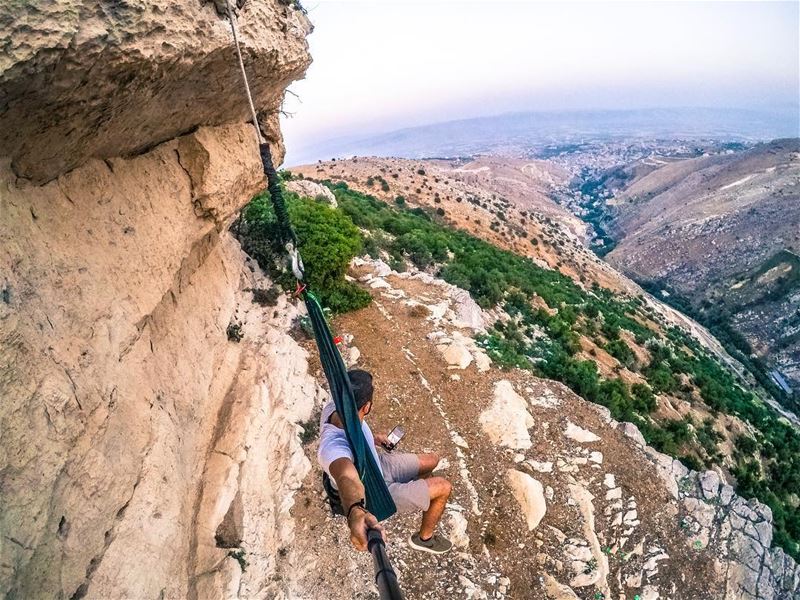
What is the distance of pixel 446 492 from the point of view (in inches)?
219

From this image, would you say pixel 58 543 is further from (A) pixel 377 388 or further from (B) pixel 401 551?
(A) pixel 377 388

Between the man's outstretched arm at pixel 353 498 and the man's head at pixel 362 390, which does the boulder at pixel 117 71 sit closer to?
the man's head at pixel 362 390

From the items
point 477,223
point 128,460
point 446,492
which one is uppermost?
point 128,460

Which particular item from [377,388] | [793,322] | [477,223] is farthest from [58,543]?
[793,322]

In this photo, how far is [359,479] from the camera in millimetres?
3963

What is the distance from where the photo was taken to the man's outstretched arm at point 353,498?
332 cm

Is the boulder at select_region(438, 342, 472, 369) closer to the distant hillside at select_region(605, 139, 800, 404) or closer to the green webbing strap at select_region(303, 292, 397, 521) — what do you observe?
the green webbing strap at select_region(303, 292, 397, 521)

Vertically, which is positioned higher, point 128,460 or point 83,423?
point 83,423

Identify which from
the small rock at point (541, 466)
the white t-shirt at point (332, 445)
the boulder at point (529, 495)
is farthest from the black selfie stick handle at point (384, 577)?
the small rock at point (541, 466)

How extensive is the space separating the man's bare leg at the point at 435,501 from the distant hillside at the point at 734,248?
236ft

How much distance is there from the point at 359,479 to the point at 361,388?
110 cm

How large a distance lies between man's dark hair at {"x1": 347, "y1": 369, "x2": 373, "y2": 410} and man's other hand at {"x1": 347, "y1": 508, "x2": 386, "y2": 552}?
1.40 metres

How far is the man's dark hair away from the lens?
4857mm

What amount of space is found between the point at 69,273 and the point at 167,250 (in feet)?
6.03
